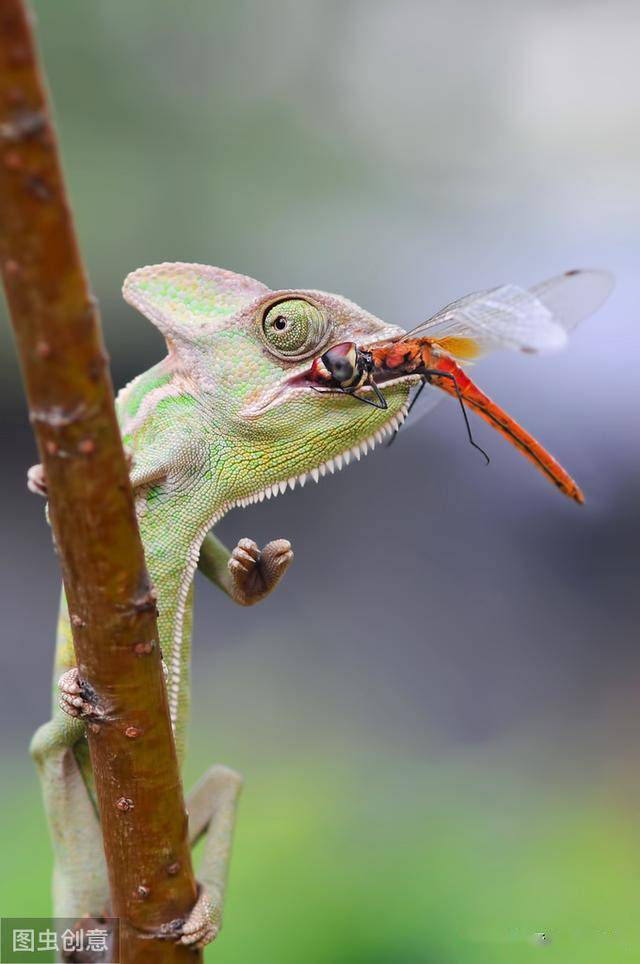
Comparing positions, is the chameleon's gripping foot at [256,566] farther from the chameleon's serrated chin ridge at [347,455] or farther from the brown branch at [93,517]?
the brown branch at [93,517]

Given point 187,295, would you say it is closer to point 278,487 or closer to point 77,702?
point 278,487

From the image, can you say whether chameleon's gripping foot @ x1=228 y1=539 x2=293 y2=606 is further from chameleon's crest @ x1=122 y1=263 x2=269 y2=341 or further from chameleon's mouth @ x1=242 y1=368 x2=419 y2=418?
chameleon's crest @ x1=122 y1=263 x2=269 y2=341

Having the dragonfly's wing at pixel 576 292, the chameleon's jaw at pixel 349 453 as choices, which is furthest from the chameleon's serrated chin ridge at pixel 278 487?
the dragonfly's wing at pixel 576 292

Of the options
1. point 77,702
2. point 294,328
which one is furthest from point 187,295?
point 77,702

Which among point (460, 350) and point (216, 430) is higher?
point (460, 350)

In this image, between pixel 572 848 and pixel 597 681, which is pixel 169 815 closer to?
pixel 572 848

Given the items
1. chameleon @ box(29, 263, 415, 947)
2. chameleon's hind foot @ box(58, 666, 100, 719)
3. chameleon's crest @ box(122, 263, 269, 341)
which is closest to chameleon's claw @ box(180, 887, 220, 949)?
chameleon @ box(29, 263, 415, 947)

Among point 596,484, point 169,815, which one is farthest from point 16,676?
point 169,815
